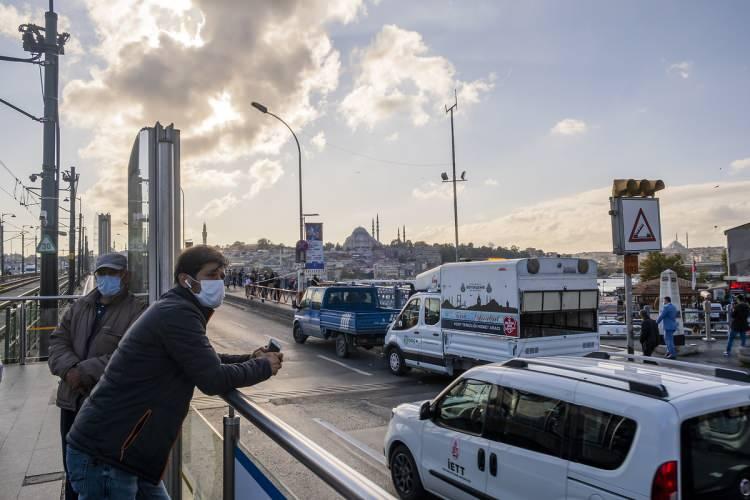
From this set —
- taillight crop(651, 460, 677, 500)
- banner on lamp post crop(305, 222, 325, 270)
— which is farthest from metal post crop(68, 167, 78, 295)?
taillight crop(651, 460, 677, 500)

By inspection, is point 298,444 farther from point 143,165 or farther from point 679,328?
point 679,328

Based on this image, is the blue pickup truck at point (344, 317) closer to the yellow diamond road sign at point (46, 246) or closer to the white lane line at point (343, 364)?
the white lane line at point (343, 364)

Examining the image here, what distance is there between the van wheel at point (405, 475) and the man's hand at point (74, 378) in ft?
11.3

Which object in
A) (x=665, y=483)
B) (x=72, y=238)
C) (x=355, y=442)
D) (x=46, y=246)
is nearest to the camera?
(x=665, y=483)

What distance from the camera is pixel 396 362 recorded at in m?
13.2

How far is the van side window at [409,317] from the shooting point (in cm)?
1291

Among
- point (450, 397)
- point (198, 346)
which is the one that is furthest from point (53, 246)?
point (198, 346)

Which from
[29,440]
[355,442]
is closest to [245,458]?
[29,440]

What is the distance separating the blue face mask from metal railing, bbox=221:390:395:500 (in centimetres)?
171

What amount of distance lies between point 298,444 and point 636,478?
8.84ft

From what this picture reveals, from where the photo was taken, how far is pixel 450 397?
5375 millimetres

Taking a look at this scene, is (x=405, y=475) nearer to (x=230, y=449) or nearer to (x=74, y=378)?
(x=74, y=378)

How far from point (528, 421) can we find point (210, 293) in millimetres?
3008

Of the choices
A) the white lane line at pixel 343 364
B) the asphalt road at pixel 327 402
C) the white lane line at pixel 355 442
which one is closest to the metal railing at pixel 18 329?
the asphalt road at pixel 327 402
